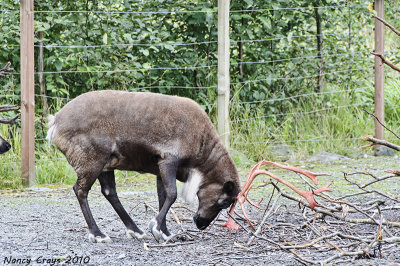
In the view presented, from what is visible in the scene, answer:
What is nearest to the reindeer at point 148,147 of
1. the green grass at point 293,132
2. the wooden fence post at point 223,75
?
the green grass at point 293,132

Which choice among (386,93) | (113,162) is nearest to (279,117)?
(386,93)

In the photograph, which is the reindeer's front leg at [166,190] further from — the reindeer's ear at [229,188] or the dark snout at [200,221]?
the reindeer's ear at [229,188]

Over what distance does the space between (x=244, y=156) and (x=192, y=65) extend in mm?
1690

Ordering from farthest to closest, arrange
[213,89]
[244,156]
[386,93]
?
[386,93], [213,89], [244,156]

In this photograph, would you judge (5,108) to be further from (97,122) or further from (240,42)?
(240,42)

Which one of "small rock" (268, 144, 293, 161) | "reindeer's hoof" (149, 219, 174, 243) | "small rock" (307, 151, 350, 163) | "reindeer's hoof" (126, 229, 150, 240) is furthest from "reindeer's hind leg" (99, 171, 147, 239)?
"small rock" (307, 151, 350, 163)

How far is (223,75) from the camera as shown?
8125mm

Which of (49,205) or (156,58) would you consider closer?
(49,205)

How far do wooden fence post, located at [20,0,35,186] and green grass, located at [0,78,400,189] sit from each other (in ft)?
0.78

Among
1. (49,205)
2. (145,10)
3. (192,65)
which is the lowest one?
(49,205)

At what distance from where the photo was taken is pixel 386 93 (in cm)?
1030

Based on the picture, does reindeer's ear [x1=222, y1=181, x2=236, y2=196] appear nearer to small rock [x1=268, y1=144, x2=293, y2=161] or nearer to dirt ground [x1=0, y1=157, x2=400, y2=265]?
dirt ground [x1=0, y1=157, x2=400, y2=265]

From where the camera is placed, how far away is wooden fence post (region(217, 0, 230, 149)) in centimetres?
807

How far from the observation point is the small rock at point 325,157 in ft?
28.9
